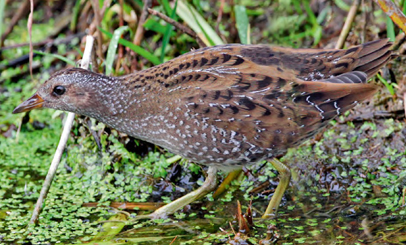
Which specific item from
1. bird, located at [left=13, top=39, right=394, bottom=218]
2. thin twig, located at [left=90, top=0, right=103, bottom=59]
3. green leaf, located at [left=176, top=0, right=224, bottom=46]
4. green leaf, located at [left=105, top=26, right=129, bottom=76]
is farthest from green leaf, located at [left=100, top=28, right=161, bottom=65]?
bird, located at [left=13, top=39, right=394, bottom=218]

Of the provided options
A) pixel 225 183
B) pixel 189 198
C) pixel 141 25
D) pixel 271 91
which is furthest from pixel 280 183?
pixel 141 25

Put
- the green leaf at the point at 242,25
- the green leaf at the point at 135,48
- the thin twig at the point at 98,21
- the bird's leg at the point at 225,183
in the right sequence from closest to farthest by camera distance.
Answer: the bird's leg at the point at 225,183 < the green leaf at the point at 135,48 < the thin twig at the point at 98,21 < the green leaf at the point at 242,25

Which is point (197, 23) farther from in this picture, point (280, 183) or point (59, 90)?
point (280, 183)

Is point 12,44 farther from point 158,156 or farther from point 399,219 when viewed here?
point 399,219

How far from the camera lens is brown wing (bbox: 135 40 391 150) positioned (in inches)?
156

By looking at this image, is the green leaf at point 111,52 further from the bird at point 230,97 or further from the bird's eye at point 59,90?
the bird's eye at point 59,90

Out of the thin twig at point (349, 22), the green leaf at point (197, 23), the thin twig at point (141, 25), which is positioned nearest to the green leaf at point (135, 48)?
the thin twig at point (141, 25)

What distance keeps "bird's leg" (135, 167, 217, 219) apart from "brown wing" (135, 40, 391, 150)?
74cm

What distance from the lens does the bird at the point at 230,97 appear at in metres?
3.96

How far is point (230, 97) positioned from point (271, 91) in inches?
11.5

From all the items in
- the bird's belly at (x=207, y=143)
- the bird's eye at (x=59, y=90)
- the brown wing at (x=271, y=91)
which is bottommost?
the bird's belly at (x=207, y=143)

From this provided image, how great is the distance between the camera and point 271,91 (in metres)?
3.96

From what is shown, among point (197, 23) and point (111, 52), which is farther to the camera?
point (197, 23)

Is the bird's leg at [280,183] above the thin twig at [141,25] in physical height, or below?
below
